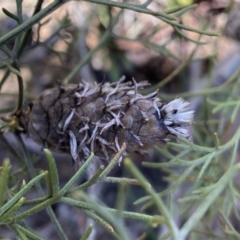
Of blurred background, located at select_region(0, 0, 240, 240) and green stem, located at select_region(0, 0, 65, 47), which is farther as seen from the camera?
blurred background, located at select_region(0, 0, 240, 240)

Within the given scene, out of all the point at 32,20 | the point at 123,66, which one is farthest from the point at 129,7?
the point at 123,66

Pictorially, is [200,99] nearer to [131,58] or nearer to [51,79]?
[131,58]

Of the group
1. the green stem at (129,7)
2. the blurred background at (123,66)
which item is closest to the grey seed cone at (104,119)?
the green stem at (129,7)

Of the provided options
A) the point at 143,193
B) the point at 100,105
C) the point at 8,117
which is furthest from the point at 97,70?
the point at 100,105

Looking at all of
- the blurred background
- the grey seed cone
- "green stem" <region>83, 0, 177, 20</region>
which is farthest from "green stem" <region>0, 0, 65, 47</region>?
the blurred background

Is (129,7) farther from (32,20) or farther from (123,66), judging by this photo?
(123,66)

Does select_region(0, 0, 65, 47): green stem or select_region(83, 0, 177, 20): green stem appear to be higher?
select_region(83, 0, 177, 20): green stem

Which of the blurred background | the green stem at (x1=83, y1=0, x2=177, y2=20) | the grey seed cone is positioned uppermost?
the blurred background

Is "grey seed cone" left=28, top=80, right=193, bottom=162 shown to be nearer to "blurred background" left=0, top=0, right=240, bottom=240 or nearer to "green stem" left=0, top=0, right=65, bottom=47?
"green stem" left=0, top=0, right=65, bottom=47
